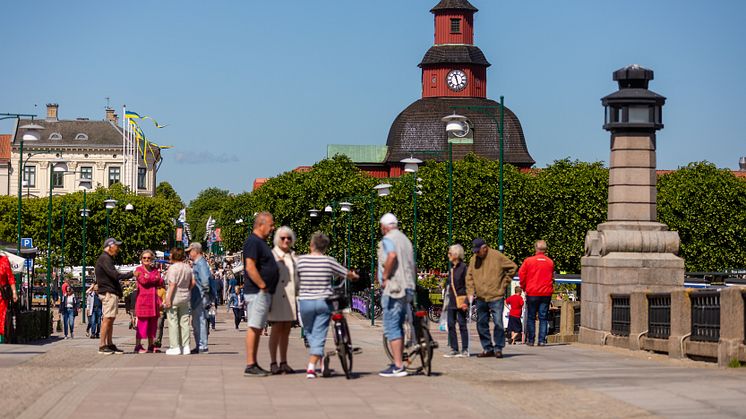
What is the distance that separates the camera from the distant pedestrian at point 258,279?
50.6ft

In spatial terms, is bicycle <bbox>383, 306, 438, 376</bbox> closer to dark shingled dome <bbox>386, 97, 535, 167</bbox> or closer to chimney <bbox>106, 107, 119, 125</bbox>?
dark shingled dome <bbox>386, 97, 535, 167</bbox>

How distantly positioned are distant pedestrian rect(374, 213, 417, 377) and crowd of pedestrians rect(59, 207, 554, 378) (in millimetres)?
11

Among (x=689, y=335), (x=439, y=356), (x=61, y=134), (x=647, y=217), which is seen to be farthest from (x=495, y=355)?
(x=61, y=134)

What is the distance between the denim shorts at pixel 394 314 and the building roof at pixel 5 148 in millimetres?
142098

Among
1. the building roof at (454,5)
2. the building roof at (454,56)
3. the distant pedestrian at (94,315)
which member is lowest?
the distant pedestrian at (94,315)

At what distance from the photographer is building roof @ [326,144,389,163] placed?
143875 mm

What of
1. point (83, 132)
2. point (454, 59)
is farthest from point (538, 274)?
point (83, 132)

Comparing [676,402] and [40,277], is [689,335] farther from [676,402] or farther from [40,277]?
[40,277]

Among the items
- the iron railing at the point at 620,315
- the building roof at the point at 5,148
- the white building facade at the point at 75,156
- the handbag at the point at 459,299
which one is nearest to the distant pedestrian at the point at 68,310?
the iron railing at the point at 620,315

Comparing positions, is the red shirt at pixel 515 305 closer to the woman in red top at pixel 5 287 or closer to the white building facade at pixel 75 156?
the woman in red top at pixel 5 287

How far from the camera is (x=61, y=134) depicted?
6038 inches

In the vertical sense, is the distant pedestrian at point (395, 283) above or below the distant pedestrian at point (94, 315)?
above

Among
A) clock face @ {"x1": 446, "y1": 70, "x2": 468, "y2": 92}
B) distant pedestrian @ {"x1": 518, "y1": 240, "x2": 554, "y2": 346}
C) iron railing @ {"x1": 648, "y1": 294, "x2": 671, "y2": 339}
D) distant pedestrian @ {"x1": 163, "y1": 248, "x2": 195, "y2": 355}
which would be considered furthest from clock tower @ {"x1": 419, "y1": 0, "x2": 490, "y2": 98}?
distant pedestrian @ {"x1": 163, "y1": 248, "x2": 195, "y2": 355}

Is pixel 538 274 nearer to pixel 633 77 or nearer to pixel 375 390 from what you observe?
pixel 633 77
